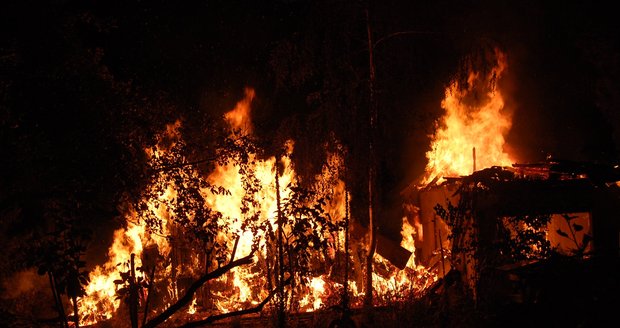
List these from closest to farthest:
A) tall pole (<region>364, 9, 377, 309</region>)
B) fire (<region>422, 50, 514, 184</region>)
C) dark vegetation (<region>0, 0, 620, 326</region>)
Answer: dark vegetation (<region>0, 0, 620, 326</region>), tall pole (<region>364, 9, 377, 309</region>), fire (<region>422, 50, 514, 184</region>)

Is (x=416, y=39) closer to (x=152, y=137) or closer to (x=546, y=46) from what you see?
(x=152, y=137)

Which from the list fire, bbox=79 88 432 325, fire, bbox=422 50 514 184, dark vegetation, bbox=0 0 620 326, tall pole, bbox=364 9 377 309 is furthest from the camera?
fire, bbox=422 50 514 184

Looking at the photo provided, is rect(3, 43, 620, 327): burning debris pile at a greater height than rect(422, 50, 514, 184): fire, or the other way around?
rect(422, 50, 514, 184): fire

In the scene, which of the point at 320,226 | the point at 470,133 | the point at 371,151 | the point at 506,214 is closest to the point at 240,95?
the point at 320,226

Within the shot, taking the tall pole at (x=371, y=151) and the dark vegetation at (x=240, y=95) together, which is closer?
the dark vegetation at (x=240, y=95)

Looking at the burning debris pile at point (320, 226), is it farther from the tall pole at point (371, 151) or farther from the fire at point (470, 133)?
the tall pole at point (371, 151)

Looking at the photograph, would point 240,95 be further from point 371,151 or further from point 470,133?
point 470,133

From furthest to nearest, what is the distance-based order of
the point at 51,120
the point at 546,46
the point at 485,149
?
the point at 546,46, the point at 485,149, the point at 51,120

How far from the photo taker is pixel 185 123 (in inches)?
410

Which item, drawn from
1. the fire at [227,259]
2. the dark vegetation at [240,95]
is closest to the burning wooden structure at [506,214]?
the dark vegetation at [240,95]

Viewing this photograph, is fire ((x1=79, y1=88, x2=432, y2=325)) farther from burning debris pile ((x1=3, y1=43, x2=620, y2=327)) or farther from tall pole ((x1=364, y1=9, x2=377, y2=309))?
tall pole ((x1=364, y1=9, x2=377, y2=309))

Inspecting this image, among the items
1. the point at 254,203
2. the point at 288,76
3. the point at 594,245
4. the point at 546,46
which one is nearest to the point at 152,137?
the point at 254,203

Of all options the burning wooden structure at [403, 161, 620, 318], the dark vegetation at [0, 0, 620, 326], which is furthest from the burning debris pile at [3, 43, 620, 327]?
the dark vegetation at [0, 0, 620, 326]

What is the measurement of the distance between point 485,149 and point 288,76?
274 inches
